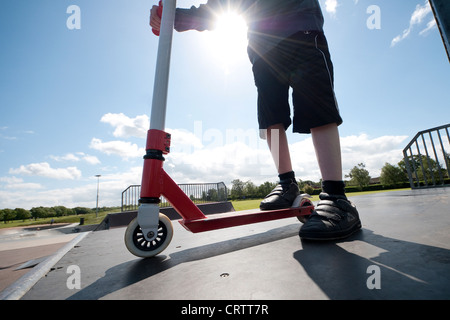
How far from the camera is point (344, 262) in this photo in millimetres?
587

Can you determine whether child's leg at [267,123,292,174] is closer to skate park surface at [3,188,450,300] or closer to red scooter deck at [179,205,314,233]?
red scooter deck at [179,205,314,233]

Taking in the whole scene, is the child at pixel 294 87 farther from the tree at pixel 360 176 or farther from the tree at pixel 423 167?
the tree at pixel 360 176

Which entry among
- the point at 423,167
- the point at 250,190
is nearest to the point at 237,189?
the point at 250,190

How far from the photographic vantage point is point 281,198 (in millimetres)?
1260

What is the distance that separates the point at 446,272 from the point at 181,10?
1750mm

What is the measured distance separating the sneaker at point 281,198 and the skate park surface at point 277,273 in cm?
35

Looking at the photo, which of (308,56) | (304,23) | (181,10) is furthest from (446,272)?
(181,10)

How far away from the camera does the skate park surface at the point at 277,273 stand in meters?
0.43

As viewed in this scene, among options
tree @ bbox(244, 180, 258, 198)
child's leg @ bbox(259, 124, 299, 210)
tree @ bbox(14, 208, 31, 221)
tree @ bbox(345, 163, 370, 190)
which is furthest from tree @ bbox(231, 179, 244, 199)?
tree @ bbox(14, 208, 31, 221)

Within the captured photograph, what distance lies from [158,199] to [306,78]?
40.8 inches

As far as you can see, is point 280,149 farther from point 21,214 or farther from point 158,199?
point 21,214

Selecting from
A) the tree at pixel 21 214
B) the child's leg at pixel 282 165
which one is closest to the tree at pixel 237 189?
the child's leg at pixel 282 165

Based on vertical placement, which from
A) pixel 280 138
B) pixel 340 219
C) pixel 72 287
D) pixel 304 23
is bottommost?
pixel 72 287

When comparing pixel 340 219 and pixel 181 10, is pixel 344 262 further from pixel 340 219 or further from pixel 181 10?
pixel 181 10
